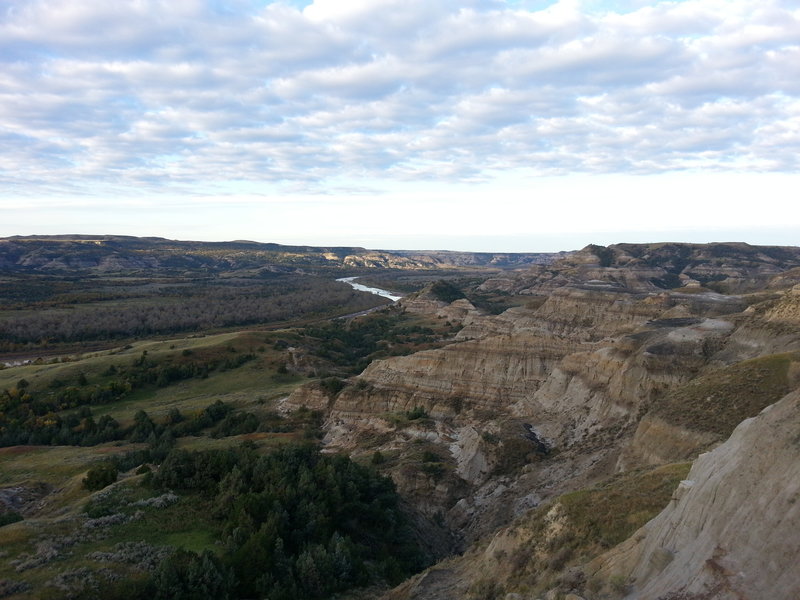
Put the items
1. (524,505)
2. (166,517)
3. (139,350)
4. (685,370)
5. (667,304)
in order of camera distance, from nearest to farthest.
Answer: (166,517) < (524,505) < (685,370) < (667,304) < (139,350)

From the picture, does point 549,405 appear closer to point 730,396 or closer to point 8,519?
point 730,396

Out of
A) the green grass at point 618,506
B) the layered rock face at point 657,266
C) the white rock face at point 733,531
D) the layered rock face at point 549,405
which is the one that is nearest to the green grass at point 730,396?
the layered rock face at point 549,405

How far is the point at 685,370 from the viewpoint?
2692 centimetres

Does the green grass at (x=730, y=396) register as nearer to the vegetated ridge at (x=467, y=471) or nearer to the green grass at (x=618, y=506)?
the vegetated ridge at (x=467, y=471)

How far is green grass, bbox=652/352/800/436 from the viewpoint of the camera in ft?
65.5

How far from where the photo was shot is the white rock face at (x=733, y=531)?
888cm

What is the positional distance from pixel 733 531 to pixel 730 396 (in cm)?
1347

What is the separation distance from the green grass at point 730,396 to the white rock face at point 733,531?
9184mm

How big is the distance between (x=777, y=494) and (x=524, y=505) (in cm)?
1422

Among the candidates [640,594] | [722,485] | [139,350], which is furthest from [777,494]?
[139,350]

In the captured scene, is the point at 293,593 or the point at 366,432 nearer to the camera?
the point at 293,593

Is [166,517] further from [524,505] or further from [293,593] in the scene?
[524,505]

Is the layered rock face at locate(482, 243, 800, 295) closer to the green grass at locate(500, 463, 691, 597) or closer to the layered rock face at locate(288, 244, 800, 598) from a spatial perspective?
the layered rock face at locate(288, 244, 800, 598)

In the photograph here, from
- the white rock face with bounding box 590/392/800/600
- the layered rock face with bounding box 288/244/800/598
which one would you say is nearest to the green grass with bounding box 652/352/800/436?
the layered rock face with bounding box 288/244/800/598
